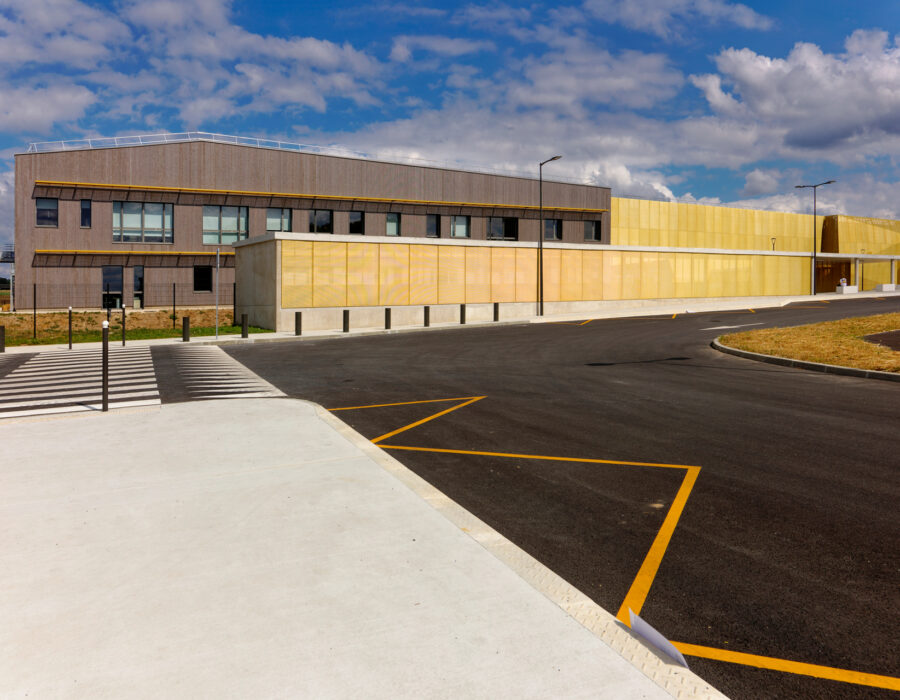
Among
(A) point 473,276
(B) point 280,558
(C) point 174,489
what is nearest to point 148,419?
(C) point 174,489

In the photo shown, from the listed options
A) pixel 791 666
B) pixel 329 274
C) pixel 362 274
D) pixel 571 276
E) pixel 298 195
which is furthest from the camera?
pixel 298 195

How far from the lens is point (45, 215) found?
43031mm

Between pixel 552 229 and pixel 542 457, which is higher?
pixel 552 229

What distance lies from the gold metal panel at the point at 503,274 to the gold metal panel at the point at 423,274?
4.22m

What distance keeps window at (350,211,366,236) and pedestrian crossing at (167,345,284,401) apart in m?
31.9

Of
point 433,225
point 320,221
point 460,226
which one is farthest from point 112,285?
point 460,226

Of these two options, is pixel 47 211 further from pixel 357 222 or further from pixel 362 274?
pixel 362 274

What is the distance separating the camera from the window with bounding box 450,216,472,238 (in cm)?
5503

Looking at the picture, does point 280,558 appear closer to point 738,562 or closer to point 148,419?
point 738,562

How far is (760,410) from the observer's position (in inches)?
411

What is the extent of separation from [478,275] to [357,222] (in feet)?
57.7

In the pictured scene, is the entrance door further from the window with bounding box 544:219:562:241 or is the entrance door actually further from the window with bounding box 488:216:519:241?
the window with bounding box 544:219:562:241

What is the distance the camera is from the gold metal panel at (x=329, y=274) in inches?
1266

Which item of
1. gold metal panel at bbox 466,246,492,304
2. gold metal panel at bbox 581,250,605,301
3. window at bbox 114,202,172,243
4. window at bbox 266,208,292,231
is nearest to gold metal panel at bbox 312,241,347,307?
gold metal panel at bbox 466,246,492,304
